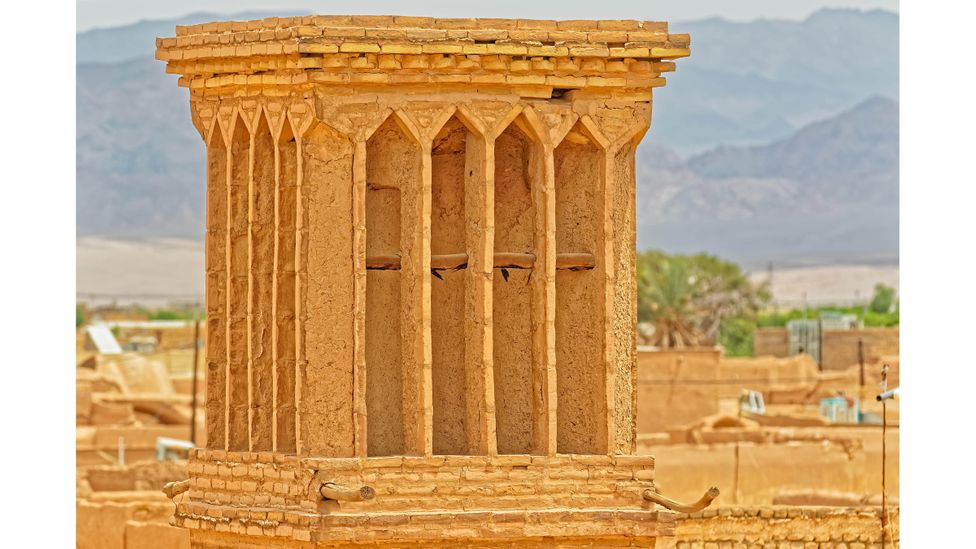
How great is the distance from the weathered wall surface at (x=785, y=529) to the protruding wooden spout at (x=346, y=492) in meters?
6.19

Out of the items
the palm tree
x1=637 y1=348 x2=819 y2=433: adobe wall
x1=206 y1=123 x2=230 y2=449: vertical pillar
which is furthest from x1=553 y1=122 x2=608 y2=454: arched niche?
the palm tree

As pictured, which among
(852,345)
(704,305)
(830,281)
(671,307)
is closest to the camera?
(852,345)

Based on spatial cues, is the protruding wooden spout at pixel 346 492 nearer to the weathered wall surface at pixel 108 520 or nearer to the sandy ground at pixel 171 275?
the weathered wall surface at pixel 108 520

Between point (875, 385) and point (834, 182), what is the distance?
13320 cm

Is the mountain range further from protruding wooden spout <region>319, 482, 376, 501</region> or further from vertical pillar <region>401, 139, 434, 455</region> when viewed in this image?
protruding wooden spout <region>319, 482, 376, 501</region>

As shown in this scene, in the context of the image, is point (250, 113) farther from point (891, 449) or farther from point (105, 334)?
point (105, 334)

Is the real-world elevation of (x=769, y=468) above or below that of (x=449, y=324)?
below

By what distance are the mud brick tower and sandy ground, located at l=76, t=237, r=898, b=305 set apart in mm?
119449

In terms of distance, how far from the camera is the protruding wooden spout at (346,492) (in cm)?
1191

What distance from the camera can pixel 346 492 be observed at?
11.9 meters

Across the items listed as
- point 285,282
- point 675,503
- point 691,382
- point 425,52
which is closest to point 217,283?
point 285,282

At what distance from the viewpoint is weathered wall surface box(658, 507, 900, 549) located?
18.2 meters

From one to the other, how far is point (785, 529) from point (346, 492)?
7.45 m

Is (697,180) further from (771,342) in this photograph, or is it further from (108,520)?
(108,520)
